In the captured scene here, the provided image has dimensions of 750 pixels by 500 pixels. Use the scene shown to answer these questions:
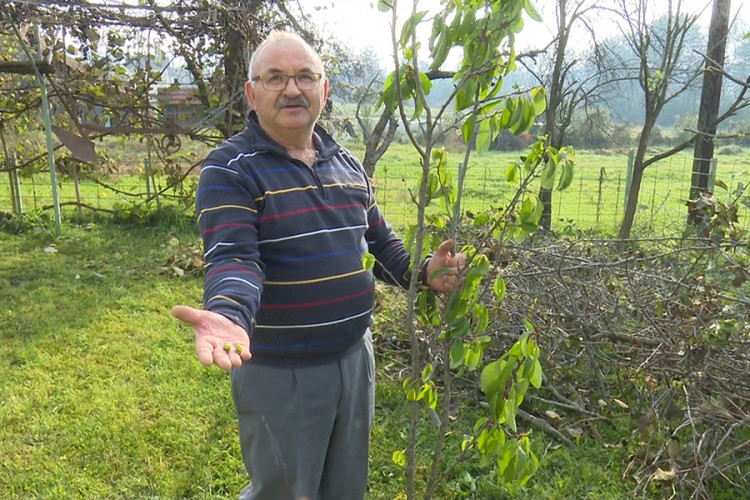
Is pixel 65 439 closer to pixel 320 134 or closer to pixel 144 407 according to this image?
pixel 144 407

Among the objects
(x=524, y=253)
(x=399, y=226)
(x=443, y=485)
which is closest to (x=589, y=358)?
(x=524, y=253)

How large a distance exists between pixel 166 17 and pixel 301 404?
6.66 m

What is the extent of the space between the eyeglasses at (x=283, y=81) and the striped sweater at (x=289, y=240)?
133 mm

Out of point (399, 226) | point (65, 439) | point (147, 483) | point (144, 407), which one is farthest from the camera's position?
point (399, 226)

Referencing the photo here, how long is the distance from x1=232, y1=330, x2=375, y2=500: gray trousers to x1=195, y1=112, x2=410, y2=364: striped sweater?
0.07 meters

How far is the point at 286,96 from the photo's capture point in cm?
180

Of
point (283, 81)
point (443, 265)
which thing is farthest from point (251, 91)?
point (443, 265)

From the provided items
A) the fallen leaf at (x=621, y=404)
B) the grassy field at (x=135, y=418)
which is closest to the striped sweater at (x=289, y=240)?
the grassy field at (x=135, y=418)

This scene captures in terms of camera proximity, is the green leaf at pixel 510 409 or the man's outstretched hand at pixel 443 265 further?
the man's outstretched hand at pixel 443 265

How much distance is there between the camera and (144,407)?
3.51m

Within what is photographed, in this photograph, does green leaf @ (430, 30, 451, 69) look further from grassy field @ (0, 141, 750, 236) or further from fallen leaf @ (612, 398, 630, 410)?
grassy field @ (0, 141, 750, 236)

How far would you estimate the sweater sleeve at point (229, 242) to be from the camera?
1.38 meters

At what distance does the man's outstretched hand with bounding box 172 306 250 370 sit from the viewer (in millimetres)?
1133

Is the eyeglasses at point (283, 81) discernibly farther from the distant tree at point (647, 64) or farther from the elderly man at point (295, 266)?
the distant tree at point (647, 64)
